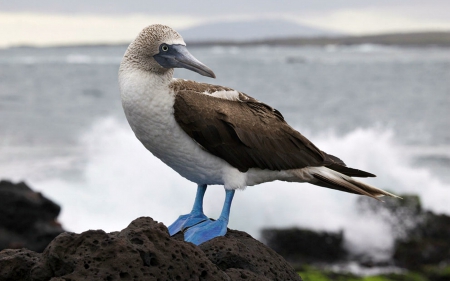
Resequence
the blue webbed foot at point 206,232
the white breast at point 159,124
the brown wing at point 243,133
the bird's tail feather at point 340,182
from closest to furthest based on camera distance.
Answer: the white breast at point 159,124
the brown wing at point 243,133
the blue webbed foot at point 206,232
the bird's tail feather at point 340,182

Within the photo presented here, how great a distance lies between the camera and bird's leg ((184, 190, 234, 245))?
234 inches

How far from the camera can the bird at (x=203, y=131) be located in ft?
18.9

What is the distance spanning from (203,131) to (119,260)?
1.71 metres

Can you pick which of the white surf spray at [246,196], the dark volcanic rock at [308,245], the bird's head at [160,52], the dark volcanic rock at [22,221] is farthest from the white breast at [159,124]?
the white surf spray at [246,196]

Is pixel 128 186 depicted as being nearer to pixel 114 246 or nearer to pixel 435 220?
pixel 435 220

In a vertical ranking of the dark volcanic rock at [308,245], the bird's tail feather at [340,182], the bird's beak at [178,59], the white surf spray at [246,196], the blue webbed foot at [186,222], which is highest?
the white surf spray at [246,196]

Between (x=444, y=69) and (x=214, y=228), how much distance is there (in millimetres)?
71193

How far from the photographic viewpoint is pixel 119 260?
443 centimetres

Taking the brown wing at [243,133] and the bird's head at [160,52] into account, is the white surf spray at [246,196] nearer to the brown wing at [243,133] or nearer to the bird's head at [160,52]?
the brown wing at [243,133]

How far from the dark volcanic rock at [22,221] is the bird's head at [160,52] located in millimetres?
7636

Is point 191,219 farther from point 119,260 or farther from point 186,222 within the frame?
point 119,260

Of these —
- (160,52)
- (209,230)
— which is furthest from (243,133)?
(160,52)

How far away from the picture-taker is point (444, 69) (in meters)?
72.6

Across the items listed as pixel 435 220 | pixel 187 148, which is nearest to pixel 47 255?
pixel 187 148
